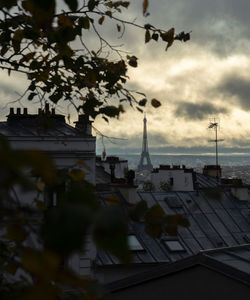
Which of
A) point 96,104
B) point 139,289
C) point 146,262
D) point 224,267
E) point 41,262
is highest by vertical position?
point 96,104

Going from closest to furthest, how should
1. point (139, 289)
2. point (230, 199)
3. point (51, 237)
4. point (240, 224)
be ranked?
point (51, 237) → point (139, 289) → point (240, 224) → point (230, 199)

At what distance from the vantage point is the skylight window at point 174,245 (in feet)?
79.2

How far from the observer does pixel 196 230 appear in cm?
2739

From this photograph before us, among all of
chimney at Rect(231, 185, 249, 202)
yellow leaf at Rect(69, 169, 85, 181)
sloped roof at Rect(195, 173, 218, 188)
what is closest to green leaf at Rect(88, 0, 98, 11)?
yellow leaf at Rect(69, 169, 85, 181)

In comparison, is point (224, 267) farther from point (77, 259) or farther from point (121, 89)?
point (77, 259)

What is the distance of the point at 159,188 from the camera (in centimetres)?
4416

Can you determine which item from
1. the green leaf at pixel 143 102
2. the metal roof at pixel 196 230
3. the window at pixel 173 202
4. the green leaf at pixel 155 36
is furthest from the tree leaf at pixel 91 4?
the window at pixel 173 202

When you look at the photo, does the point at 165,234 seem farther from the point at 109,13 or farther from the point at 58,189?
the point at 58,189

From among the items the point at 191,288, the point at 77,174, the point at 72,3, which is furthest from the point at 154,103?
the point at 191,288

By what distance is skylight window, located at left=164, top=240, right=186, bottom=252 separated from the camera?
950 inches

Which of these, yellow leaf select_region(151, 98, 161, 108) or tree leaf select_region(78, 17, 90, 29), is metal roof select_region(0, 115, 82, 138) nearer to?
tree leaf select_region(78, 17, 90, 29)

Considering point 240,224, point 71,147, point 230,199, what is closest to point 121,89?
point 71,147

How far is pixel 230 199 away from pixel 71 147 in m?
15.0

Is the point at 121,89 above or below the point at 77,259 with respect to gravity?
above
